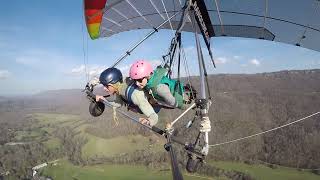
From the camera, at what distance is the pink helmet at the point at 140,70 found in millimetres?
6657

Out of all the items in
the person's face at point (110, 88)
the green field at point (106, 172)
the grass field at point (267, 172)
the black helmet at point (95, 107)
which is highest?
the person's face at point (110, 88)

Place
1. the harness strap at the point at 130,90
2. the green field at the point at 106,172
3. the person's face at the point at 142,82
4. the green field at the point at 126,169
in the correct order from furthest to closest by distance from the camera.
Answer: the green field at the point at 126,169
the green field at the point at 106,172
the harness strap at the point at 130,90
the person's face at the point at 142,82

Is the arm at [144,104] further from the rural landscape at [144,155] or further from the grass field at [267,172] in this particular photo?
the grass field at [267,172]

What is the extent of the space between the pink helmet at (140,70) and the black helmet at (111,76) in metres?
0.85

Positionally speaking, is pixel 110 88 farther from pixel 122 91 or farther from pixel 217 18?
pixel 217 18

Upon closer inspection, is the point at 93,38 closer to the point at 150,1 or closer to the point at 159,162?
the point at 150,1

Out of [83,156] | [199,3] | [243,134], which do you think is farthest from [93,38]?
[243,134]

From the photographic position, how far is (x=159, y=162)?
480 feet

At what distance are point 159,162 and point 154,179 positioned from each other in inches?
1033

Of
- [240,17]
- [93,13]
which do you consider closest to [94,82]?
[93,13]

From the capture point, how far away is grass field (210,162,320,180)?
12300 cm

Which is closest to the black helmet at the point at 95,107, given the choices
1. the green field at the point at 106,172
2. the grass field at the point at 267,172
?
the green field at the point at 106,172

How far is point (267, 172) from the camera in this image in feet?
424

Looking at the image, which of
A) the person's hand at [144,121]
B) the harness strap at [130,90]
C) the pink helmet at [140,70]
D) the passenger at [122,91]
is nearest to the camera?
the person's hand at [144,121]
